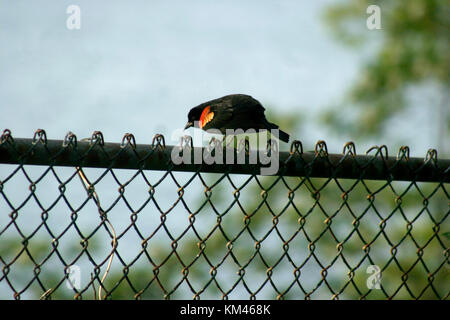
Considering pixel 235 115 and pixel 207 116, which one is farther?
pixel 207 116

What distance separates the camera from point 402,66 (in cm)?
1280

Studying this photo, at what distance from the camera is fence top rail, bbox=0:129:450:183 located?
5.82ft

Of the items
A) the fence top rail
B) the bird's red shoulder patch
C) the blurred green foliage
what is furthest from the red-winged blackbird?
the blurred green foliage

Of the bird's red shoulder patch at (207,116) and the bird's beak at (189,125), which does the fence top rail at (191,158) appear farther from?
the bird's beak at (189,125)

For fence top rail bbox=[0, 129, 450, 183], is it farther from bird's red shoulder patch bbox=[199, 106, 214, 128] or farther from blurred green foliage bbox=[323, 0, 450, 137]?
blurred green foliage bbox=[323, 0, 450, 137]

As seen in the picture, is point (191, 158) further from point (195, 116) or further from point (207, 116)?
point (195, 116)

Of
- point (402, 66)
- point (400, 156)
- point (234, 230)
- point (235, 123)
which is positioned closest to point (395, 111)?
point (402, 66)

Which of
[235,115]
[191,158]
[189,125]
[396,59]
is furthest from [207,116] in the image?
[396,59]

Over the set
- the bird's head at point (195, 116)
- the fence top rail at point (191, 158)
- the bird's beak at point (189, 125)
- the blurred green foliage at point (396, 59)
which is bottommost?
the fence top rail at point (191, 158)

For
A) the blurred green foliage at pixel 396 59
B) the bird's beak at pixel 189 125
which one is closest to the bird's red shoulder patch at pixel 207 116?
the bird's beak at pixel 189 125

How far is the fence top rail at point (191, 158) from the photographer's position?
178cm

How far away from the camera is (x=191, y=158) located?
76.1 inches
